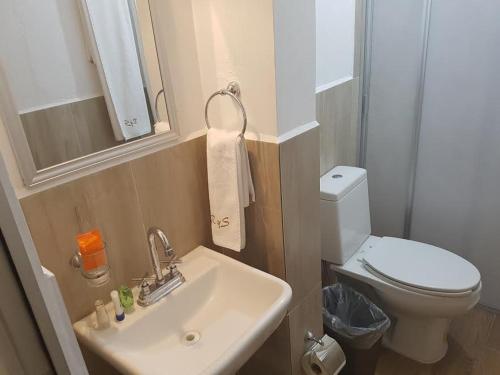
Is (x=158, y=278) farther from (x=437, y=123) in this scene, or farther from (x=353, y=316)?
(x=437, y=123)

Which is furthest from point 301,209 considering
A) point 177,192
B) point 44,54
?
point 44,54

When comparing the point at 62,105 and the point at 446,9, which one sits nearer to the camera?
the point at 62,105

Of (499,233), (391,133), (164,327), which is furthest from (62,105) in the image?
(499,233)

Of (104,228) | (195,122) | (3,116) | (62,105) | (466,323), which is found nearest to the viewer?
(3,116)

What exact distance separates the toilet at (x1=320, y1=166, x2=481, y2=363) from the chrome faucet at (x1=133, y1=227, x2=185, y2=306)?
789mm

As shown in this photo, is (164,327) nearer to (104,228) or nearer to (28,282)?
(104,228)

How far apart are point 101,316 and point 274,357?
0.77 meters

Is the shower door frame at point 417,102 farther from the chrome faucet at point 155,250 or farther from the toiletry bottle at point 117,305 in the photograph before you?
the toiletry bottle at point 117,305

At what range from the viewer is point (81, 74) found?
958 mm

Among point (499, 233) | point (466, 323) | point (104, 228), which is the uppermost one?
point (104, 228)

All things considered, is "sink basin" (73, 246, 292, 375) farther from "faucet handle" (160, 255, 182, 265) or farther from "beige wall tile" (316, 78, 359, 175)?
"beige wall tile" (316, 78, 359, 175)

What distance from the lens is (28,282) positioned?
0.46m

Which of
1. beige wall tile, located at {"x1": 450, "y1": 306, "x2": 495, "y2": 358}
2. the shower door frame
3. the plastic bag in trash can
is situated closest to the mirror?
the plastic bag in trash can

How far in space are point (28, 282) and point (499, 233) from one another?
2133 millimetres
